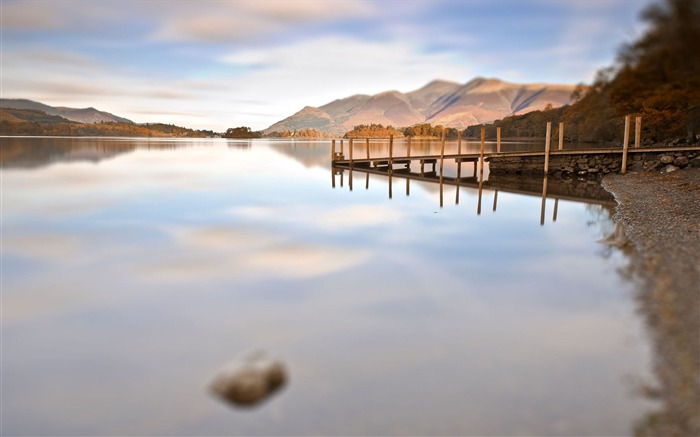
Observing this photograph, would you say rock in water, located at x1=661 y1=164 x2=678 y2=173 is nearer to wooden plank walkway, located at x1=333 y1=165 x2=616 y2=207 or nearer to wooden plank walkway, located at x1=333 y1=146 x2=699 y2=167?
wooden plank walkway, located at x1=333 y1=146 x2=699 y2=167

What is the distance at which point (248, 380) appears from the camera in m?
5.76

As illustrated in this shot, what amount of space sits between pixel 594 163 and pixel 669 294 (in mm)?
25000

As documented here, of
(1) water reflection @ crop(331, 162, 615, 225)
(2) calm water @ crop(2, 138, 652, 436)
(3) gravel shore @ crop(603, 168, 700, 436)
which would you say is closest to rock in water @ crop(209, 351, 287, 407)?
(2) calm water @ crop(2, 138, 652, 436)

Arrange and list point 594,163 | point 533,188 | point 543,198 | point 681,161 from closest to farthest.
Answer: point 543,198
point 681,161
point 533,188
point 594,163

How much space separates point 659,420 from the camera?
15.6 ft

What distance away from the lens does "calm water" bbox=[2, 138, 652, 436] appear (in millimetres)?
5336

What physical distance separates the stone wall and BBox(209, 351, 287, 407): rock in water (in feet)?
88.6

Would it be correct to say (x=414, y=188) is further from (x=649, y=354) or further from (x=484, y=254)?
(x=649, y=354)

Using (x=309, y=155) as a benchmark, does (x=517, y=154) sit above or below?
below

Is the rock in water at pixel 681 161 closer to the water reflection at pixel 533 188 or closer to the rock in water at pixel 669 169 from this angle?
the rock in water at pixel 669 169

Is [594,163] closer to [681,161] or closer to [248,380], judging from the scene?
[681,161]

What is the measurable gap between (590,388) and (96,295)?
893 centimetres

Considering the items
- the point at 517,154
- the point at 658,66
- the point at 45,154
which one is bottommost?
the point at 45,154

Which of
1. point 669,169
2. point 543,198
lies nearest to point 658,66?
point 543,198
